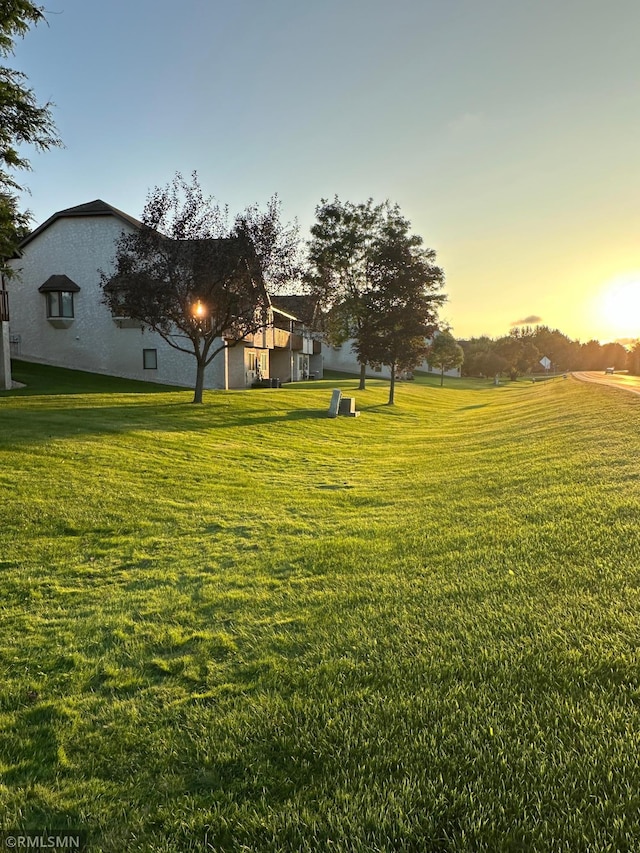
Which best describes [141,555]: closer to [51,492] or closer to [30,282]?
[51,492]

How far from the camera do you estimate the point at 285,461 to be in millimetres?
13023

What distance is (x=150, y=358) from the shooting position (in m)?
34.2

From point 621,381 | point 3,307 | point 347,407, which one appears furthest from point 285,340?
point 621,381

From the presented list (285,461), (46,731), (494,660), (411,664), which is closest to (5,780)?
(46,731)

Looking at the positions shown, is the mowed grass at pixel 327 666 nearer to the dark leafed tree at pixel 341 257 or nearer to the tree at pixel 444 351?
the dark leafed tree at pixel 341 257

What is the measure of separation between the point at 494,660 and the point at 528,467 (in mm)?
6681

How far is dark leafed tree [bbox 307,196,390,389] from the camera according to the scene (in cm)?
3588

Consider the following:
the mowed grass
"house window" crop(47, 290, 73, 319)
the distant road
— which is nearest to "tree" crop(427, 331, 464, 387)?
the distant road

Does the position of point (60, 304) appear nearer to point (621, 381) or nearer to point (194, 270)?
point (194, 270)

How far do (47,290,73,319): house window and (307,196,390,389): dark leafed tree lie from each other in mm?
16700

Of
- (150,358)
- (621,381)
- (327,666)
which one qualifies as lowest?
(327,666)

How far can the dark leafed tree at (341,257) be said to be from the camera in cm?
3588

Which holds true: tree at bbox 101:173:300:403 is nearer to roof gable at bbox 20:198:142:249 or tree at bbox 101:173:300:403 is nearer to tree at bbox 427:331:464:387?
roof gable at bbox 20:198:142:249

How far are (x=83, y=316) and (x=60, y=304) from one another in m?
1.60
